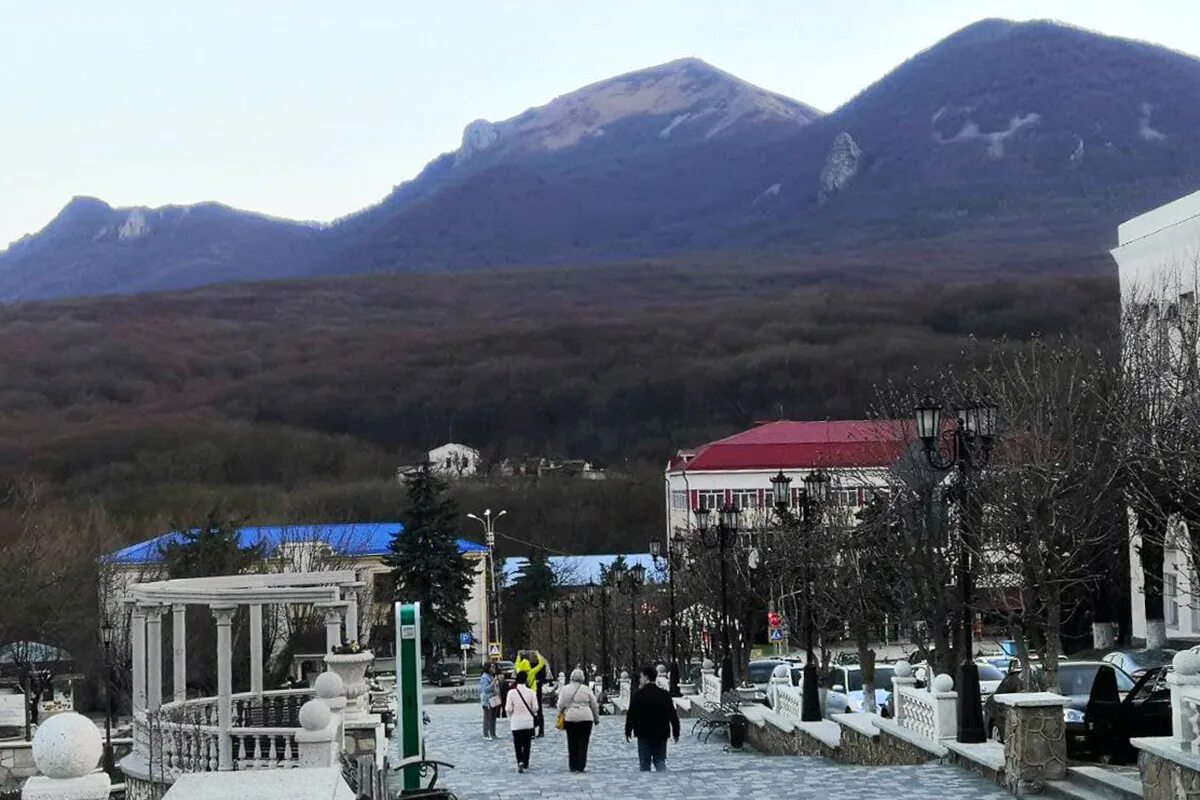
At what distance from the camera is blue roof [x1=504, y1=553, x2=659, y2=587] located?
378 feet

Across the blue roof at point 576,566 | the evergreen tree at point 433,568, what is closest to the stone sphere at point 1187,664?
the evergreen tree at point 433,568

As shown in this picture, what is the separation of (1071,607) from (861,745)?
1135 inches

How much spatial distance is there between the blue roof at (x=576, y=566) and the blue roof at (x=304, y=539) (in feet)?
28.0

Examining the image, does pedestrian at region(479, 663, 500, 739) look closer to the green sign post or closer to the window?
the green sign post

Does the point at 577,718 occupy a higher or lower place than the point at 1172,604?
higher

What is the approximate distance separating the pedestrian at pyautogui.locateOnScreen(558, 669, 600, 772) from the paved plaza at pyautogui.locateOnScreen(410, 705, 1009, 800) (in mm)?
261

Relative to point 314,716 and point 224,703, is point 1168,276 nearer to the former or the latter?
point 224,703

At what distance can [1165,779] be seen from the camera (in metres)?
13.5

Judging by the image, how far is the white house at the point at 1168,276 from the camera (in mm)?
45438

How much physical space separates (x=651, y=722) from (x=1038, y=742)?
7.13m

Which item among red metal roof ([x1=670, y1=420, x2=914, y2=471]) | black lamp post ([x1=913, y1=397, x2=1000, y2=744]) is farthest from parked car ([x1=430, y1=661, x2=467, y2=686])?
black lamp post ([x1=913, y1=397, x2=1000, y2=744])

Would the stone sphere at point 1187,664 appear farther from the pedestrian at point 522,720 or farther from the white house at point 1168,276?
the white house at point 1168,276

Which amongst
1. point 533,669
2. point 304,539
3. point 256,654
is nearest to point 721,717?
point 533,669

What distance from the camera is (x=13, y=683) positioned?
56656 mm
